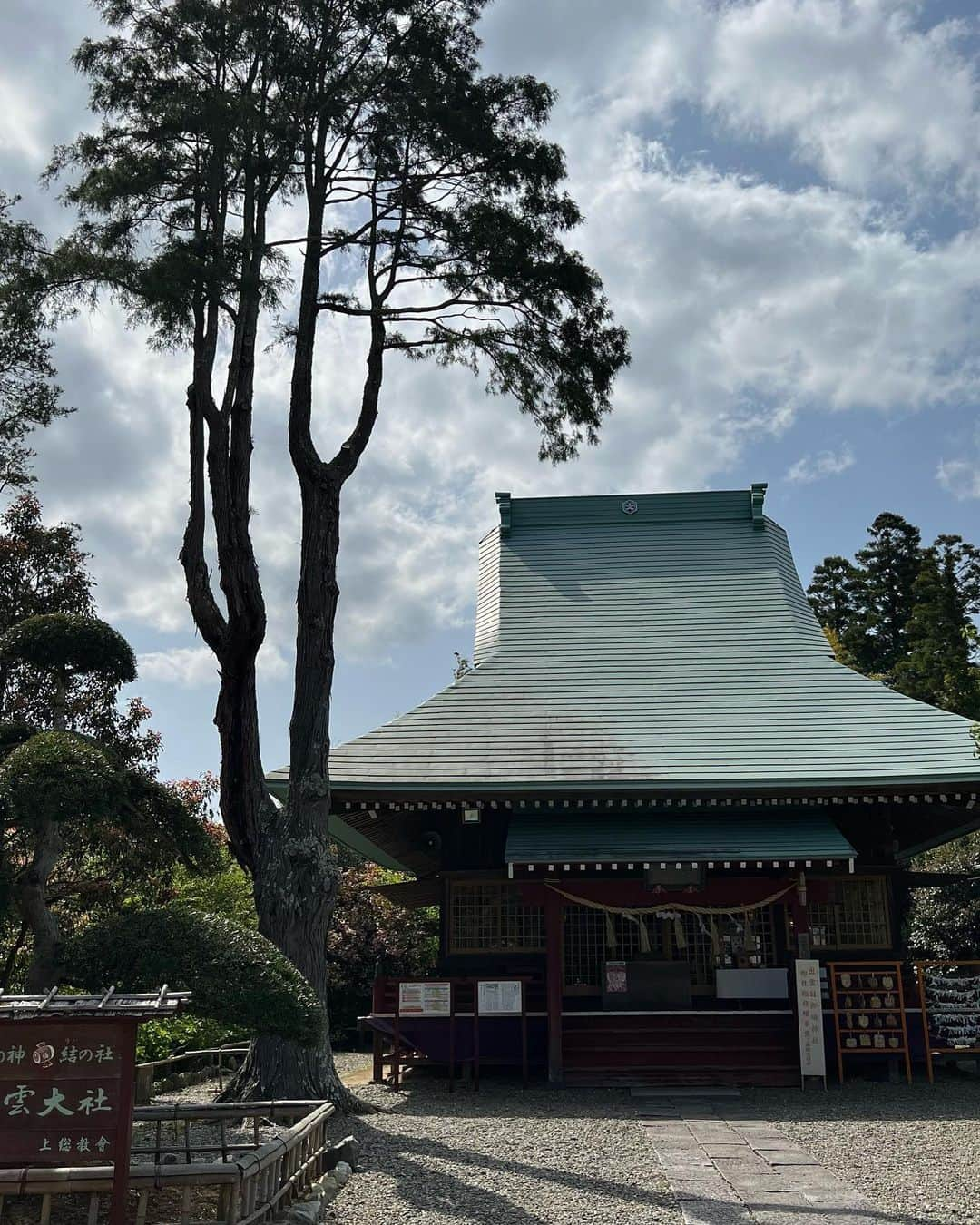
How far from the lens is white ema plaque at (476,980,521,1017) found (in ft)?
39.2

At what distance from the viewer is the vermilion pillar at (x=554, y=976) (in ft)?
39.1

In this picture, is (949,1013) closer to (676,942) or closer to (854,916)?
(854,916)

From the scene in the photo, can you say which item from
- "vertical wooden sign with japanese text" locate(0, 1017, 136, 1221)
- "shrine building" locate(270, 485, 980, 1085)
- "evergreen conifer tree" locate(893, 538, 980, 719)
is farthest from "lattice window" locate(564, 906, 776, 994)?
"evergreen conifer tree" locate(893, 538, 980, 719)

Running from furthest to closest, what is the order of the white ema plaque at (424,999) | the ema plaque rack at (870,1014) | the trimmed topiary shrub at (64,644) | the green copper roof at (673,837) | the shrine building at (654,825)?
the shrine building at (654,825) → the white ema plaque at (424,999) → the green copper roof at (673,837) → the ema plaque rack at (870,1014) → the trimmed topiary shrub at (64,644)

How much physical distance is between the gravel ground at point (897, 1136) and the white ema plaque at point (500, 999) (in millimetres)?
2509

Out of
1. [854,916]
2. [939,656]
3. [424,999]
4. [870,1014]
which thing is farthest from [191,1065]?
[939,656]

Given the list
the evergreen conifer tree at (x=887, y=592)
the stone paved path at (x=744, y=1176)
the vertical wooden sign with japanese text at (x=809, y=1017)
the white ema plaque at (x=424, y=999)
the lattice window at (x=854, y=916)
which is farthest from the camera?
the evergreen conifer tree at (x=887, y=592)

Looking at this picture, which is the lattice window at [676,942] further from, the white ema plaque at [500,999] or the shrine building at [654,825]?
the white ema plaque at [500,999]

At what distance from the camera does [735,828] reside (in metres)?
12.7

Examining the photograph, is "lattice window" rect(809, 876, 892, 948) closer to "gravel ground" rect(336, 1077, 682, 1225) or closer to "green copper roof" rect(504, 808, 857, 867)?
"green copper roof" rect(504, 808, 857, 867)

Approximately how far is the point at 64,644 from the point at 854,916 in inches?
382

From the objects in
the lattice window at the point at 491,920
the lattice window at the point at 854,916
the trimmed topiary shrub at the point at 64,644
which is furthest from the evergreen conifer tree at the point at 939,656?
the trimmed topiary shrub at the point at 64,644

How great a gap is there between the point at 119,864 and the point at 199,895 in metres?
10.1

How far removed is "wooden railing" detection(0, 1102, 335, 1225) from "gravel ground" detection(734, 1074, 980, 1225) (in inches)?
134
